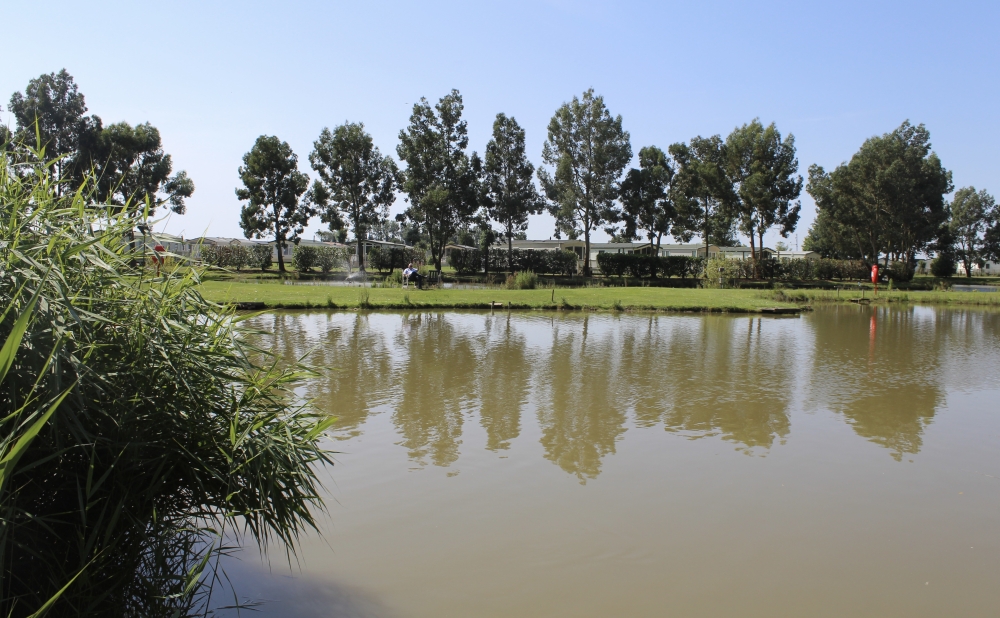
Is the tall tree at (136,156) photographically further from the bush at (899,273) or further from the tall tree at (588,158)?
the bush at (899,273)

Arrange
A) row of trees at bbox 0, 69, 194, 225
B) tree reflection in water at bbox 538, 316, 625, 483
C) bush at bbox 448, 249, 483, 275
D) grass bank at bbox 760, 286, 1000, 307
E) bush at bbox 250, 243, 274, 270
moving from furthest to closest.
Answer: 1. bush at bbox 250, 243, 274, 270
2. bush at bbox 448, 249, 483, 275
3. row of trees at bbox 0, 69, 194, 225
4. grass bank at bbox 760, 286, 1000, 307
5. tree reflection in water at bbox 538, 316, 625, 483

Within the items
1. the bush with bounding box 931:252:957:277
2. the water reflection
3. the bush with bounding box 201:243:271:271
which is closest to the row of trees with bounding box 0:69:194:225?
the bush with bounding box 201:243:271:271

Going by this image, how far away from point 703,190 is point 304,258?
1210 inches

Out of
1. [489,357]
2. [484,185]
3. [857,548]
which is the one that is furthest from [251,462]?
[484,185]

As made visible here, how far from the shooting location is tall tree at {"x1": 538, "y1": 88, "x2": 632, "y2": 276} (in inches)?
1987

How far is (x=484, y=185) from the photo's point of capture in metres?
50.3

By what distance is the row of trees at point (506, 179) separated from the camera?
45781 millimetres

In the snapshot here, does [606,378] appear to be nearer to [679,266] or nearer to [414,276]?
[414,276]

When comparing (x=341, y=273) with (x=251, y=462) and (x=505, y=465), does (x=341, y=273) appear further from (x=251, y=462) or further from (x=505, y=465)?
(x=251, y=462)

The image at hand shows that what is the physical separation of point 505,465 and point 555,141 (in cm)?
4764

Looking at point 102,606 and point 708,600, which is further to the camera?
point 708,600

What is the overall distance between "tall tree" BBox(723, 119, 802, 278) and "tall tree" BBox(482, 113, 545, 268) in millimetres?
15802

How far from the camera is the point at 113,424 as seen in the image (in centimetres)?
328

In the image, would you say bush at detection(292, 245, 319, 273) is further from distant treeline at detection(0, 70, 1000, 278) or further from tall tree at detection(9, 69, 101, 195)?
tall tree at detection(9, 69, 101, 195)
